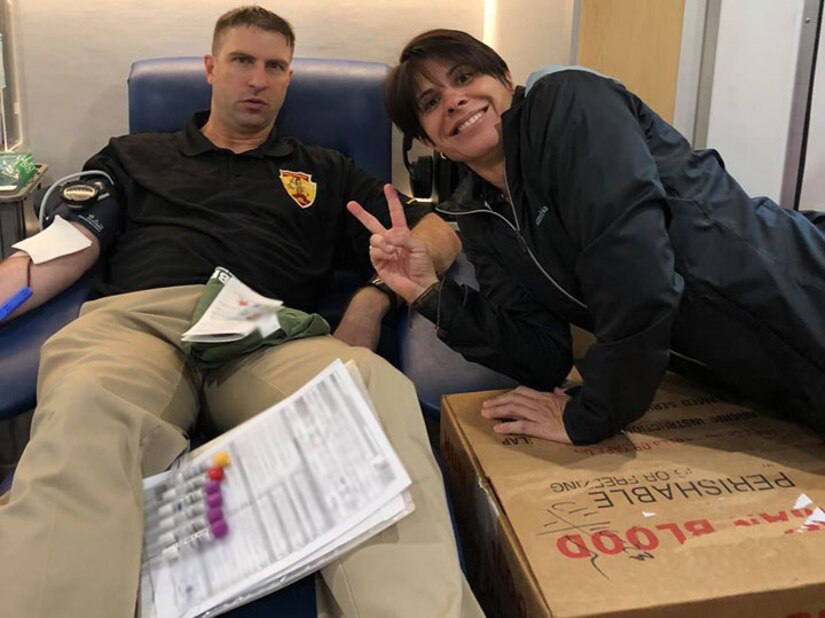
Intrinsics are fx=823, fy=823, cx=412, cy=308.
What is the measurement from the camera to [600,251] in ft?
3.52

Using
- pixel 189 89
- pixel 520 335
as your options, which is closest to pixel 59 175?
pixel 189 89

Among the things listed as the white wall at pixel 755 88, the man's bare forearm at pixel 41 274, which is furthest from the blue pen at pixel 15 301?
the white wall at pixel 755 88

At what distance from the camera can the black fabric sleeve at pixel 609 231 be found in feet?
3.47

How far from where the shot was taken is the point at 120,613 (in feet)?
2.89

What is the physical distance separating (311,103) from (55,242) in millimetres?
681

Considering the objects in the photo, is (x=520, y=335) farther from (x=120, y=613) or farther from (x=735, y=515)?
→ (x=120, y=613)

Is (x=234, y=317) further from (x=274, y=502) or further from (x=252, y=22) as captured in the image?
(x=252, y=22)

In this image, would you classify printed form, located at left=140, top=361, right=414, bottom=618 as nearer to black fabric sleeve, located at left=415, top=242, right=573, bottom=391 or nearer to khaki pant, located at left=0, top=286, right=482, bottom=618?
khaki pant, located at left=0, top=286, right=482, bottom=618

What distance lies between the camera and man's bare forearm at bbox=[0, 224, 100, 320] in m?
1.47

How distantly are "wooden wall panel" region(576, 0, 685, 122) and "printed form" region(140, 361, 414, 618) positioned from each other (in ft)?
3.09

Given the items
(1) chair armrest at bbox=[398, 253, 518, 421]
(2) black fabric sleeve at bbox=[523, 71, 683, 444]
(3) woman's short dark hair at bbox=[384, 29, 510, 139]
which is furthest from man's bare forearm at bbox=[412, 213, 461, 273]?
(2) black fabric sleeve at bbox=[523, 71, 683, 444]

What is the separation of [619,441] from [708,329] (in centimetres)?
20

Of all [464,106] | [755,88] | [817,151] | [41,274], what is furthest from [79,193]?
[817,151]

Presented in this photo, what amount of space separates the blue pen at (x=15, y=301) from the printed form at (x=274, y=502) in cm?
50
